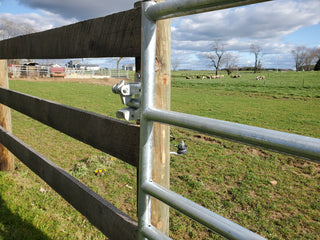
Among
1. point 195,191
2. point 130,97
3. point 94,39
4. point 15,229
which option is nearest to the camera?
point 130,97

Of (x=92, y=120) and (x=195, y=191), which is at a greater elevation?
(x=92, y=120)

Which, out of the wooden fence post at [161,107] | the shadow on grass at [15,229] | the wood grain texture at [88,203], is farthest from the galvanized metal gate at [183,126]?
the shadow on grass at [15,229]

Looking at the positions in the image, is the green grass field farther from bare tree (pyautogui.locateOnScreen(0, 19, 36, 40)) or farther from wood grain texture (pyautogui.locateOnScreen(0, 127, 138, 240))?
bare tree (pyautogui.locateOnScreen(0, 19, 36, 40))

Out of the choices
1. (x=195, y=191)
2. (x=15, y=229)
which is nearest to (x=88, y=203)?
(x=15, y=229)

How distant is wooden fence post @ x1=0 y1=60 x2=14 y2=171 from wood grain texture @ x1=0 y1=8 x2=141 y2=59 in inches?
58.3

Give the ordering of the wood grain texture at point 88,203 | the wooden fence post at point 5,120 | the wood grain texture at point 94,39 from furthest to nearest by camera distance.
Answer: the wooden fence post at point 5,120, the wood grain texture at point 88,203, the wood grain texture at point 94,39

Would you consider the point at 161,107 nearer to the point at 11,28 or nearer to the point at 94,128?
the point at 94,128

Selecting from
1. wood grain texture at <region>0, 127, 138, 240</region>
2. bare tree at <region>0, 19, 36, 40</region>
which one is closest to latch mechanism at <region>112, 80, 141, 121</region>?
wood grain texture at <region>0, 127, 138, 240</region>

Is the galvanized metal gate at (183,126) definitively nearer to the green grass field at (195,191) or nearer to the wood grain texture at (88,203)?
the wood grain texture at (88,203)

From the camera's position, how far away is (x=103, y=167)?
173 inches

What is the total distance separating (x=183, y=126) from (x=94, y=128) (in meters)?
0.74

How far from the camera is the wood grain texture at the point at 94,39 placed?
113cm

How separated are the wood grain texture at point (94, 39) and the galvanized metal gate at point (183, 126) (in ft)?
0.50

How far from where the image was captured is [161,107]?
1.10 meters
